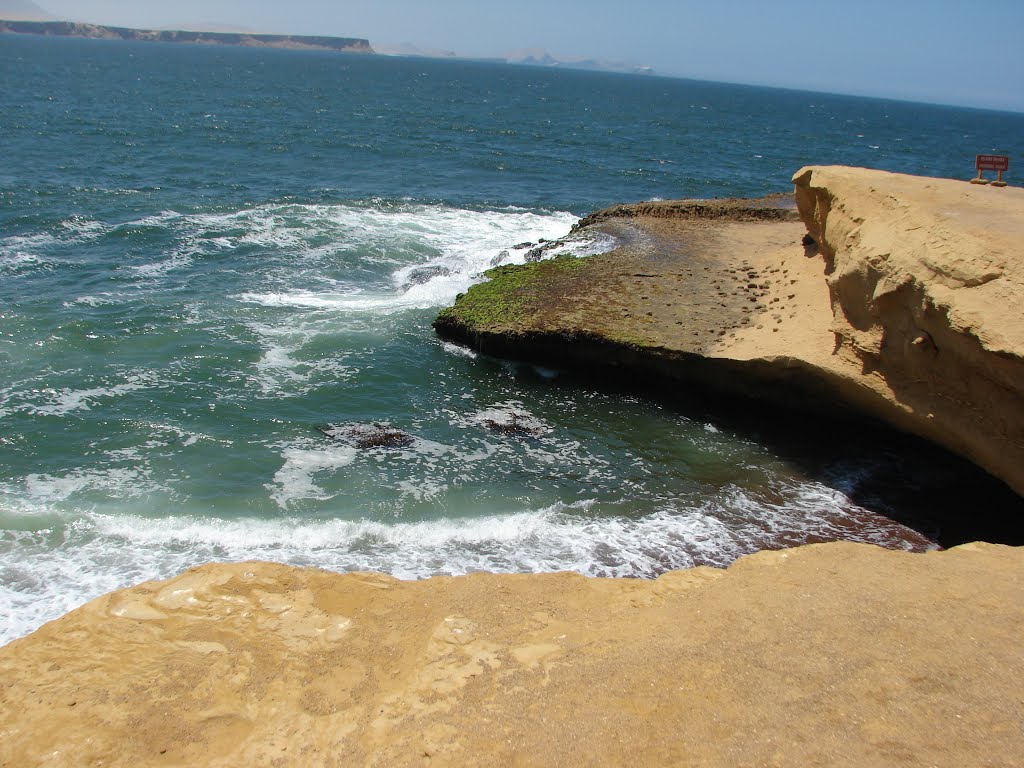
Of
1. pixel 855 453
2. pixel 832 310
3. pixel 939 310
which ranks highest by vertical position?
pixel 939 310

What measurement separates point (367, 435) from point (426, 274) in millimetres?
10448

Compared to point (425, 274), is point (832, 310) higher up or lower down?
higher up

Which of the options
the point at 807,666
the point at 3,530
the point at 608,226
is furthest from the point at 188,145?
the point at 807,666

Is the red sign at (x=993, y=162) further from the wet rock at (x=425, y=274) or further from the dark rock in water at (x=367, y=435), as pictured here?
the dark rock in water at (x=367, y=435)

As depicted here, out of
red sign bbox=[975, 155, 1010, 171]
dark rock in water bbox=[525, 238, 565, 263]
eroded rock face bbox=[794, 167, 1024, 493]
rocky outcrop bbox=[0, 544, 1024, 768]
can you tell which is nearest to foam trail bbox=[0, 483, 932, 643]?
eroded rock face bbox=[794, 167, 1024, 493]

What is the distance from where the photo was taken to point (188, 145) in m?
46.5

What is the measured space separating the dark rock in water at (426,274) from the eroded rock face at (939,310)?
12850 millimetres

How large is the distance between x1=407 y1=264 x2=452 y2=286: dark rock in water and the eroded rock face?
1285cm

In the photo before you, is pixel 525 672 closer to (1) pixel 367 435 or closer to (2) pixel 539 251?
(1) pixel 367 435

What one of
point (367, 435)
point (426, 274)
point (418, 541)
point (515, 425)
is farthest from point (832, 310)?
point (426, 274)

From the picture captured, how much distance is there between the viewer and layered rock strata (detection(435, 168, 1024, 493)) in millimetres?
12609

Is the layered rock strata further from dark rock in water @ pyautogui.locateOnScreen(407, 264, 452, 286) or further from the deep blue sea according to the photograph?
dark rock in water @ pyautogui.locateOnScreen(407, 264, 452, 286)

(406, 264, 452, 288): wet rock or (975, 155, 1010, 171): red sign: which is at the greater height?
(975, 155, 1010, 171): red sign

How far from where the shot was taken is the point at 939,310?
12.7 metres
